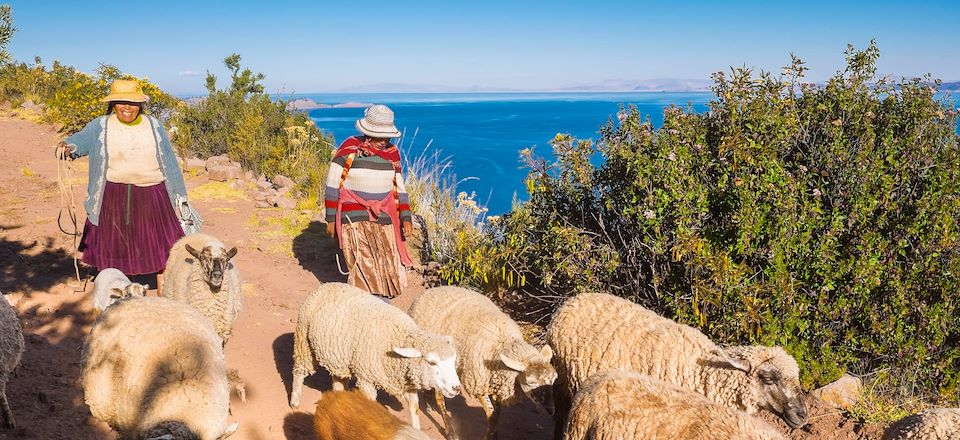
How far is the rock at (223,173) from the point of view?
13484 millimetres

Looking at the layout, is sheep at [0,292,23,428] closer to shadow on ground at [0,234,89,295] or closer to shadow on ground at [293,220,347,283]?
shadow on ground at [0,234,89,295]

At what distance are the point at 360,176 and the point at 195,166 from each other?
30.5ft

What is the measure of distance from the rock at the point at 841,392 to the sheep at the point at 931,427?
5.28ft

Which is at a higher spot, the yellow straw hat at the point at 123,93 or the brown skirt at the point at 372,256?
the yellow straw hat at the point at 123,93

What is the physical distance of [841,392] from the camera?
5.88m

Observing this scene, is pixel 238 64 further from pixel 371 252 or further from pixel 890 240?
pixel 890 240

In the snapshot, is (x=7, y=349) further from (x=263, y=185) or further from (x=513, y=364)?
(x=263, y=185)

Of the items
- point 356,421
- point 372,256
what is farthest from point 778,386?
point 372,256

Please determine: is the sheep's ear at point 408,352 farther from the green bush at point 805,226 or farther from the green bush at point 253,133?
the green bush at point 253,133

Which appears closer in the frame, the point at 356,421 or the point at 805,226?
the point at 356,421

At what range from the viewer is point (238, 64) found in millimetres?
18172

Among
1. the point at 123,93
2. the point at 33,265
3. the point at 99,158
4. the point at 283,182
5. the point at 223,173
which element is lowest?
the point at 33,265

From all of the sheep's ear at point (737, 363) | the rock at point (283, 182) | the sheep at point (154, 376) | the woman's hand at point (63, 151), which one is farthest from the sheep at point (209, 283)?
the rock at point (283, 182)

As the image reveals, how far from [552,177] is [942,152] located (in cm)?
407
